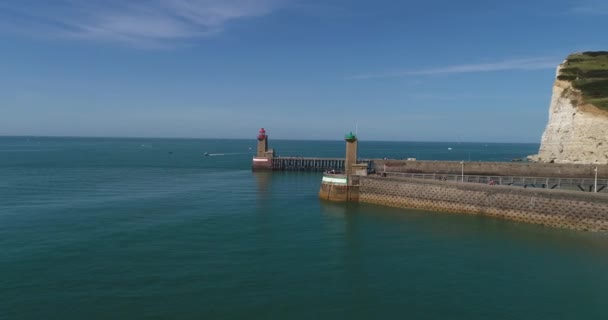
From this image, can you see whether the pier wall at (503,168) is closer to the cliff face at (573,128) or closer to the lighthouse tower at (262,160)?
the cliff face at (573,128)

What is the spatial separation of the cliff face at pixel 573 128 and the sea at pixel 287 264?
124 ft

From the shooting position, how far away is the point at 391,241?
26.4 metres

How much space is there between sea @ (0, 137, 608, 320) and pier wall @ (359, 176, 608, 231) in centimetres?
104

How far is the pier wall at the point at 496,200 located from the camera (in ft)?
94.0

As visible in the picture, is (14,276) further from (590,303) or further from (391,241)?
(590,303)

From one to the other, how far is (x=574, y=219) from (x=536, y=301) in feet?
49.5

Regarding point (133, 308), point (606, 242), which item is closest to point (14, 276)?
point (133, 308)

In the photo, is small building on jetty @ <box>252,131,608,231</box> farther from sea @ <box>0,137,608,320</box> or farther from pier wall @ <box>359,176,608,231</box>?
sea @ <box>0,137,608,320</box>

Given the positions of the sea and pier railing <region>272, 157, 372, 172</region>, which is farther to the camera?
pier railing <region>272, 157, 372, 172</region>

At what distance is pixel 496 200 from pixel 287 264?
66.1 ft

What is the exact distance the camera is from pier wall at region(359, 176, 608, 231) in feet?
94.0

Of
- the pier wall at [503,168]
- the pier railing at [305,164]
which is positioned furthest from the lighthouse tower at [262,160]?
the pier wall at [503,168]

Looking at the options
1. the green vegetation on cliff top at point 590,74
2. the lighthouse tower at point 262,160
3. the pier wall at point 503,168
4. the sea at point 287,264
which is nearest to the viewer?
the sea at point 287,264

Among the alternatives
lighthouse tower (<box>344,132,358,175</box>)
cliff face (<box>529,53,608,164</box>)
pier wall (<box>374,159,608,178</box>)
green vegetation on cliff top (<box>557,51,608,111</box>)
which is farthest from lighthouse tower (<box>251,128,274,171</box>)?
green vegetation on cliff top (<box>557,51,608,111</box>)
